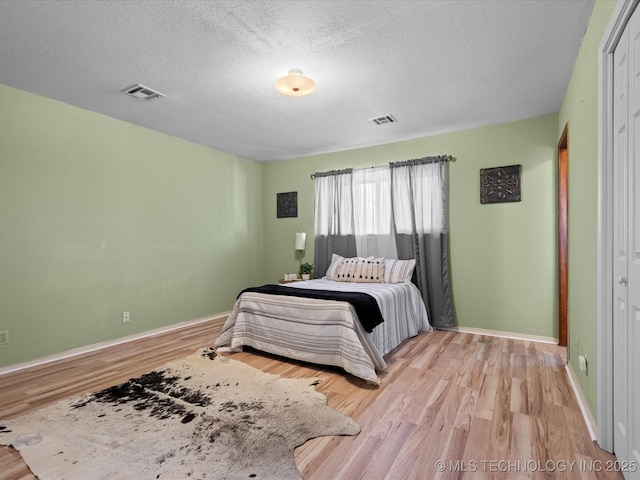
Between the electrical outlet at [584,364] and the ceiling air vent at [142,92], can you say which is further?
the ceiling air vent at [142,92]

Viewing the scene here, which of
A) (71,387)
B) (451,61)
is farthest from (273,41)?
(71,387)

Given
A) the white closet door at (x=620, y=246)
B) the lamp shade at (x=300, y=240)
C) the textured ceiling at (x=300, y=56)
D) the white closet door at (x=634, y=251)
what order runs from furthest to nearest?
the lamp shade at (x=300, y=240)
the textured ceiling at (x=300, y=56)
the white closet door at (x=620, y=246)
the white closet door at (x=634, y=251)

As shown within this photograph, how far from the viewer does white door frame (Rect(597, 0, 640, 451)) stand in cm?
168

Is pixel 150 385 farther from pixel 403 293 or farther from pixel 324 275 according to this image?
pixel 324 275

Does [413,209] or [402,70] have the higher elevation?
[402,70]

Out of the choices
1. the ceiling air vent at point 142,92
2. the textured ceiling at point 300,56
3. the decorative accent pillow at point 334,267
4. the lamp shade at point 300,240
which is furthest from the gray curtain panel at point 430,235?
the ceiling air vent at point 142,92

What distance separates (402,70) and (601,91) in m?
1.39

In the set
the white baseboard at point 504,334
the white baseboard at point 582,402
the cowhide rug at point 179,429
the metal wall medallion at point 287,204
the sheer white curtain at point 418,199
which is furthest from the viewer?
the metal wall medallion at point 287,204

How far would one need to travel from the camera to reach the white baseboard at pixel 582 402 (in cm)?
188

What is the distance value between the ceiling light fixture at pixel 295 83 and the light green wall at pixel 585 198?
1804mm

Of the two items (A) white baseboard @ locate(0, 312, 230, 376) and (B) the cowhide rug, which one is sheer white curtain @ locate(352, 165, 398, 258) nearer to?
(B) the cowhide rug

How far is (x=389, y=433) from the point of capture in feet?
6.34

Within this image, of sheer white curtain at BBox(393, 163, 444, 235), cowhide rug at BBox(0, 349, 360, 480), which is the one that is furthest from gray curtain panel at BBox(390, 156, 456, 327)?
cowhide rug at BBox(0, 349, 360, 480)

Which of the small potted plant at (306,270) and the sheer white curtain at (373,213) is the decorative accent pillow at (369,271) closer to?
the sheer white curtain at (373,213)
